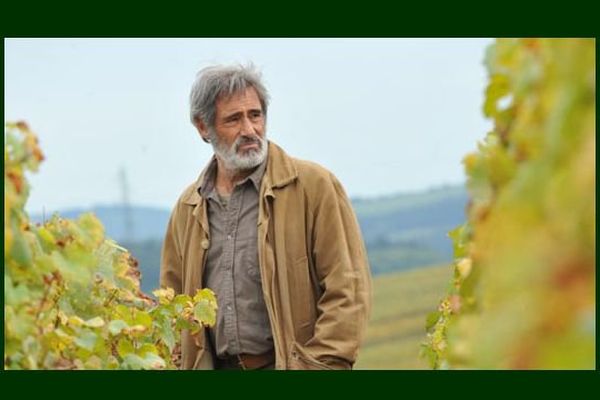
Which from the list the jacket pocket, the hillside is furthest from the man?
the hillside

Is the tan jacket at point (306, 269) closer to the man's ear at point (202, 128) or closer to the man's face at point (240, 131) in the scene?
the man's face at point (240, 131)

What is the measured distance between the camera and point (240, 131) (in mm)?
5457

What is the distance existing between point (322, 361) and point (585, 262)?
11.5ft

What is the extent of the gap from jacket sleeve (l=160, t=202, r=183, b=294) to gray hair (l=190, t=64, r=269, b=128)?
0.48 m

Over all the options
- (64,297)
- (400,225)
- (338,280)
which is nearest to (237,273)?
(338,280)

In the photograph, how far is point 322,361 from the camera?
5121 millimetres

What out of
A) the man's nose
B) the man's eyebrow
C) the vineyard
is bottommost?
the vineyard

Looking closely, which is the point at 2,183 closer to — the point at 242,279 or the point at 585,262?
the point at 585,262

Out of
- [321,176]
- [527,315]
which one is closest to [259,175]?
[321,176]

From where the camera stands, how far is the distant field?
1259 inches

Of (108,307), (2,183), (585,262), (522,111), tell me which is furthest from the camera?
(108,307)

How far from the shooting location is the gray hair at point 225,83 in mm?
5484

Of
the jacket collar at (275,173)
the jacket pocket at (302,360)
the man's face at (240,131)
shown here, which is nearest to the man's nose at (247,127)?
the man's face at (240,131)

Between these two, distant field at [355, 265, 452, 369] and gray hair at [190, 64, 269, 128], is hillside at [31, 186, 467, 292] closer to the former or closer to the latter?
distant field at [355, 265, 452, 369]
